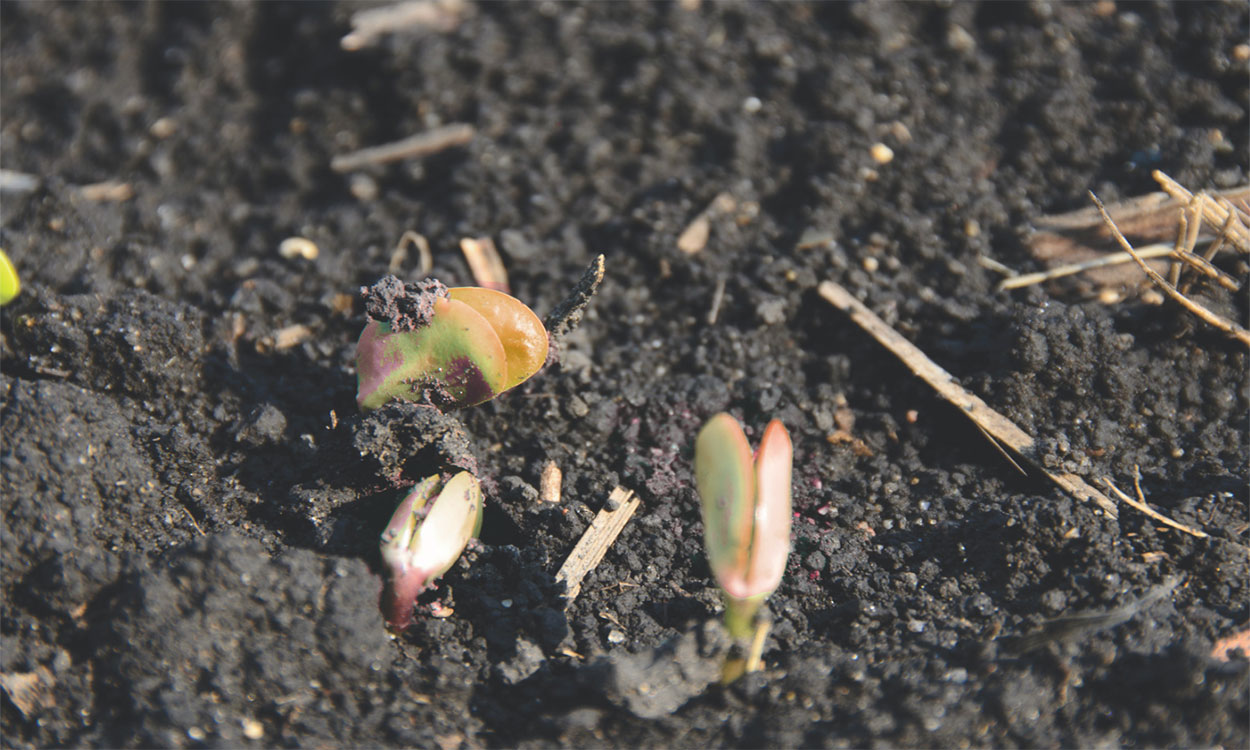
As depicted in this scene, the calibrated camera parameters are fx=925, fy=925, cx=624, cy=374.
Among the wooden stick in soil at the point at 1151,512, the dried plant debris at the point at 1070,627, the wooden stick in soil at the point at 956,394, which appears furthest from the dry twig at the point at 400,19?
the dried plant debris at the point at 1070,627

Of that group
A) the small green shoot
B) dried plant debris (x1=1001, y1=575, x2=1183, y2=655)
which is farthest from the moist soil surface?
the small green shoot

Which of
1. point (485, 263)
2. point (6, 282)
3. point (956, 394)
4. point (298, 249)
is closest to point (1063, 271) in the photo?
point (956, 394)

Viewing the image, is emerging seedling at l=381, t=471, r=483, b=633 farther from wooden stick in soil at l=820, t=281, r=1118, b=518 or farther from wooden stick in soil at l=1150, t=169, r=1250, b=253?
wooden stick in soil at l=1150, t=169, r=1250, b=253

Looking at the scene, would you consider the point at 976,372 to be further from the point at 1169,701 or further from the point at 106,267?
→ the point at 106,267

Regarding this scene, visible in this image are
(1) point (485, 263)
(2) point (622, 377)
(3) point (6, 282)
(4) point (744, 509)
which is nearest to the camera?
(4) point (744, 509)

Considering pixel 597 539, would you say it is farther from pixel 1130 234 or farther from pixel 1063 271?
pixel 1130 234

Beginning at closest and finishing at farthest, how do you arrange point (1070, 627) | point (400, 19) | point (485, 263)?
point (1070, 627)
point (485, 263)
point (400, 19)

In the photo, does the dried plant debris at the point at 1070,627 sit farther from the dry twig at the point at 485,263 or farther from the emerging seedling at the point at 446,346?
the dry twig at the point at 485,263
